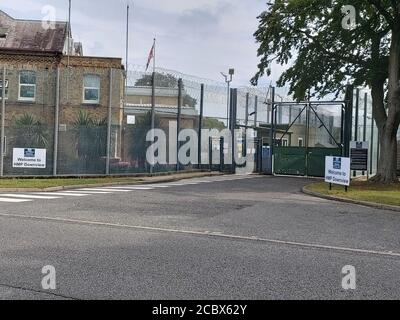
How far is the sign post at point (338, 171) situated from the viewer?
19.0 m

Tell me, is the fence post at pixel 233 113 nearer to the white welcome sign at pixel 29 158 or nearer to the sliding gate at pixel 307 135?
the sliding gate at pixel 307 135

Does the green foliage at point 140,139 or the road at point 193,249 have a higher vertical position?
the green foliage at point 140,139

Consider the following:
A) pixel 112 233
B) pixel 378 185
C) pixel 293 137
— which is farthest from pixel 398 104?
pixel 112 233

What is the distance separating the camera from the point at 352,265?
24.5 feet

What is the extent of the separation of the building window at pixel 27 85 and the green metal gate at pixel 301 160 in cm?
1563

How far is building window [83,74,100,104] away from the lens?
26.7 meters

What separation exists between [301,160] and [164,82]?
10693 mm

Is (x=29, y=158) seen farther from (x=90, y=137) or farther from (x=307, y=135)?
(x=307, y=135)

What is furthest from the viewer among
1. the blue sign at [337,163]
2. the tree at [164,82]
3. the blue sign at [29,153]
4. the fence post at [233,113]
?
the fence post at [233,113]

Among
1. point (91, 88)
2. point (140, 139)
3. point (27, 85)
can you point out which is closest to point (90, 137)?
point (140, 139)

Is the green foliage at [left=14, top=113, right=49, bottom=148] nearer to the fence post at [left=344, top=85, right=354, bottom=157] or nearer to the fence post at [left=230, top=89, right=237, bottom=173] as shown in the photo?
the fence post at [left=230, top=89, right=237, bottom=173]

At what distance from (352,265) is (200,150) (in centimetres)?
2400

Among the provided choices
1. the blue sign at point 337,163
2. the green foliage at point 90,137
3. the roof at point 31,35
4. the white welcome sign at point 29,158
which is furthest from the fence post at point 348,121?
the roof at point 31,35

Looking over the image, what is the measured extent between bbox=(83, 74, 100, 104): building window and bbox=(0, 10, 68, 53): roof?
9621 mm
